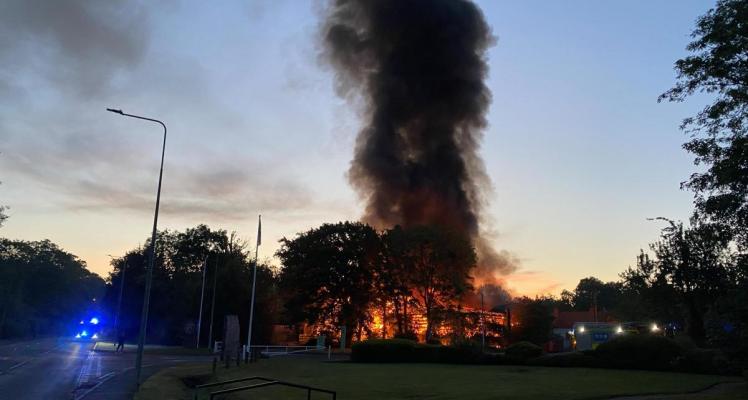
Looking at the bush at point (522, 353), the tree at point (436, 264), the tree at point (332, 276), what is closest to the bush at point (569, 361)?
the bush at point (522, 353)

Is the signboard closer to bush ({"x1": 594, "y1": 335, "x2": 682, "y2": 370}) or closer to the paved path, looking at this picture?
bush ({"x1": 594, "y1": 335, "x2": 682, "y2": 370})

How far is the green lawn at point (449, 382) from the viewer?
774 inches

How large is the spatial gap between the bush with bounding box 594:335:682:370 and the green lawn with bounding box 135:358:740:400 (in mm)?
1491

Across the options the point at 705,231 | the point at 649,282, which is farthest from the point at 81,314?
the point at 705,231

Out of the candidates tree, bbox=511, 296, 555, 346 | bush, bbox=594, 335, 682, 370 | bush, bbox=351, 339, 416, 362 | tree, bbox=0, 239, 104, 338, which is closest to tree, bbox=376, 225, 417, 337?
tree, bbox=511, 296, 555, 346

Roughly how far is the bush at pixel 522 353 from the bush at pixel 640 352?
4.84 m

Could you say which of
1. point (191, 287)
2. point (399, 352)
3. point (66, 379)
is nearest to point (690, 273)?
point (399, 352)

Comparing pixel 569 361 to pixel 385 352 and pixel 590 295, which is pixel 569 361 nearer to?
pixel 385 352

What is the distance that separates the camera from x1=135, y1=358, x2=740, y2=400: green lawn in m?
19.7

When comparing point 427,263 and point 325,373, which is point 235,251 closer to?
point 427,263

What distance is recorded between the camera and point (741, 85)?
2097 centimetres

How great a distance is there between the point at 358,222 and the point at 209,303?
22.5 m

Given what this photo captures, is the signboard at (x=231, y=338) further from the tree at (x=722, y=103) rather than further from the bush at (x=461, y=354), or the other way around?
the tree at (x=722, y=103)

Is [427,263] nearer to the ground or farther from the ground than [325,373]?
farther from the ground
